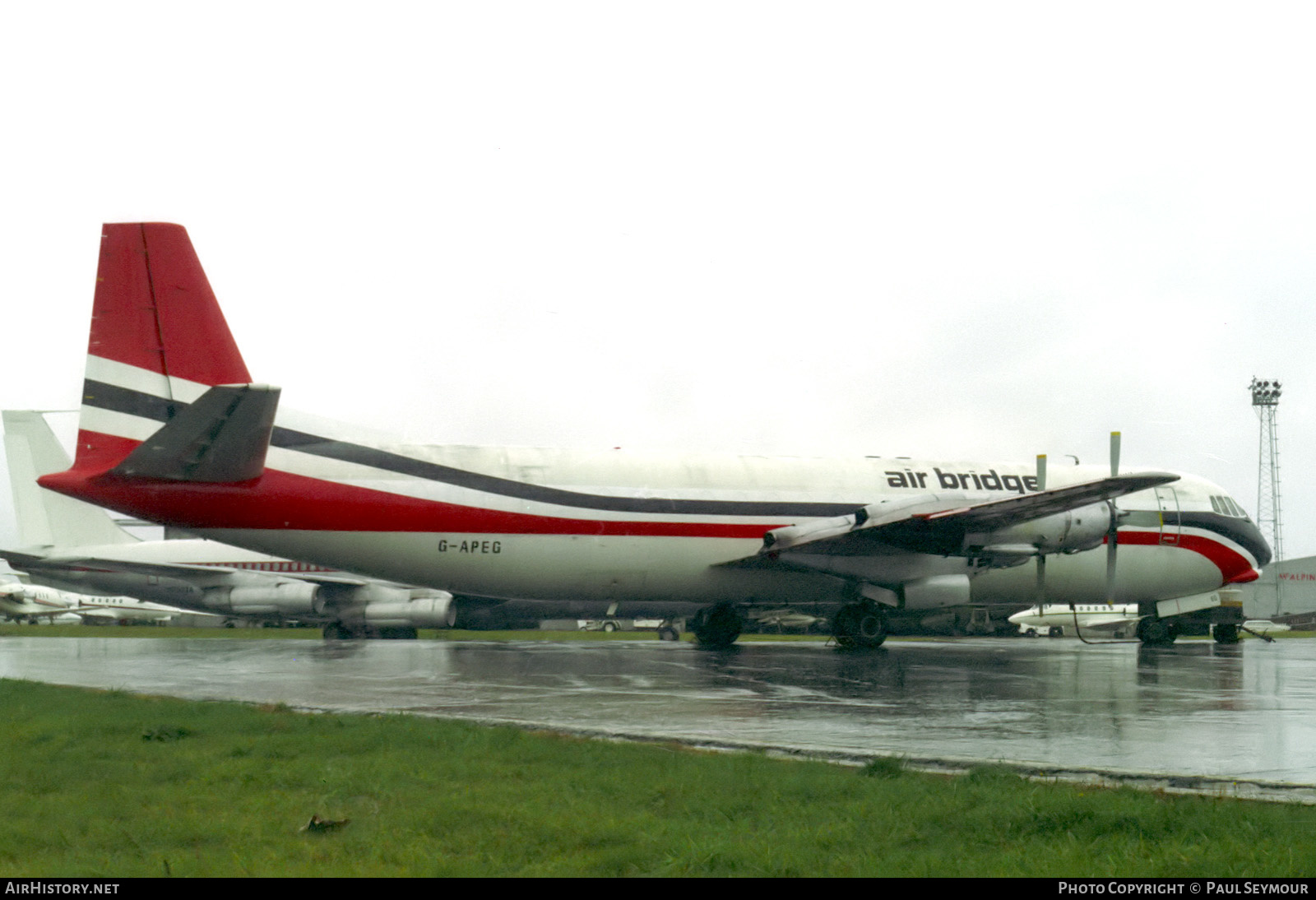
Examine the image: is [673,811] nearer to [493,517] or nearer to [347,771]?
[347,771]

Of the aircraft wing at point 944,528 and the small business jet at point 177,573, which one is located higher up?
the aircraft wing at point 944,528

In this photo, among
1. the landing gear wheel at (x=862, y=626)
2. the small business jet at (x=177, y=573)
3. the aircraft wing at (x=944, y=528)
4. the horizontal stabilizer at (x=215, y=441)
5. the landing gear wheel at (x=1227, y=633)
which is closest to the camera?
the horizontal stabilizer at (x=215, y=441)

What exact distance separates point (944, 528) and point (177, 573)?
28518mm

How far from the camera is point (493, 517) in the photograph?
2281 cm

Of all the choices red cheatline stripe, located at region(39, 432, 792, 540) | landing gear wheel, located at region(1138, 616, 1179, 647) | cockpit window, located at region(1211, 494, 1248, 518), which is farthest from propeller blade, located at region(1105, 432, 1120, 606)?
red cheatline stripe, located at region(39, 432, 792, 540)

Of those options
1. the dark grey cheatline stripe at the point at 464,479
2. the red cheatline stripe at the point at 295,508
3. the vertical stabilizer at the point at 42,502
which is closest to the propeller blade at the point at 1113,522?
the dark grey cheatline stripe at the point at 464,479

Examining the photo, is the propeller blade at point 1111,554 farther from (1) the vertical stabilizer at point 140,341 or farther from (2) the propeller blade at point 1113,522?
(1) the vertical stabilizer at point 140,341

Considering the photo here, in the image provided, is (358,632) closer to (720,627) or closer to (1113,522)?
(720,627)

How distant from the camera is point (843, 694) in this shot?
14133 millimetres

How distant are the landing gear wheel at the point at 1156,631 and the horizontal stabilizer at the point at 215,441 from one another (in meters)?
23.7

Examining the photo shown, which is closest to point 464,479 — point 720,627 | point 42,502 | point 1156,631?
point 720,627

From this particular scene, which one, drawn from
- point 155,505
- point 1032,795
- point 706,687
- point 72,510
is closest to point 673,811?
point 1032,795

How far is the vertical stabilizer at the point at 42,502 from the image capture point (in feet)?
135
